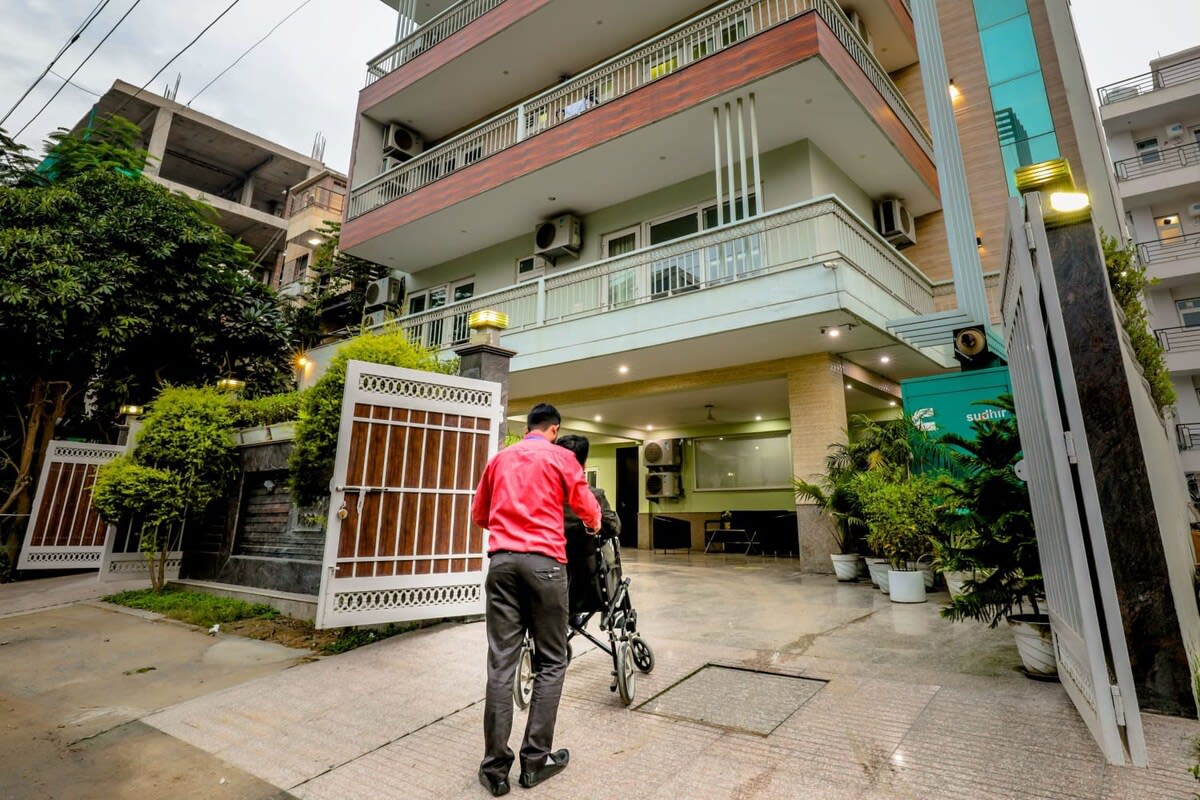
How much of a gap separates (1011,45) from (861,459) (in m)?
10.1

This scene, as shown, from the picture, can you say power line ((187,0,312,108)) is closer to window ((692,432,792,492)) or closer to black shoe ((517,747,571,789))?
black shoe ((517,747,571,789))

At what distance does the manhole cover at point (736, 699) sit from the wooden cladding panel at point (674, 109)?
24.7 ft

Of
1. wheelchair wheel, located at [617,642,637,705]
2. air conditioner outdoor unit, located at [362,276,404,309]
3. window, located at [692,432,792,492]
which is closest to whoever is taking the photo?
wheelchair wheel, located at [617,642,637,705]

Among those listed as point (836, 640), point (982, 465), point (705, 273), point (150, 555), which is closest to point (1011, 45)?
point (705, 273)

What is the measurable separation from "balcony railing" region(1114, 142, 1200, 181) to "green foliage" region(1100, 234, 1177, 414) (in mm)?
21067

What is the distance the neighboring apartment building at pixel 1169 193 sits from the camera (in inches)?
643

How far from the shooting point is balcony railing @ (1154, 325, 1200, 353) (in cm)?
1614

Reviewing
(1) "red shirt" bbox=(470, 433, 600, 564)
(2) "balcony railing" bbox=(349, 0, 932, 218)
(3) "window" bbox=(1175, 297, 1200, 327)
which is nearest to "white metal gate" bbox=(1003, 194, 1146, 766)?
(1) "red shirt" bbox=(470, 433, 600, 564)

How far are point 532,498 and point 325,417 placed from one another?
3.50 metres

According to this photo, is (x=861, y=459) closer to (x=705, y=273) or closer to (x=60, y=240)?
(x=705, y=273)

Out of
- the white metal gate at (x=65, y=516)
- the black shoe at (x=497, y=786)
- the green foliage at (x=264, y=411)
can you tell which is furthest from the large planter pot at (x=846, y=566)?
the white metal gate at (x=65, y=516)

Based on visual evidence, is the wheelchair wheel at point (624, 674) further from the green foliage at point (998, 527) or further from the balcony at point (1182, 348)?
the balcony at point (1182, 348)

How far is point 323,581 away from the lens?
4.16m

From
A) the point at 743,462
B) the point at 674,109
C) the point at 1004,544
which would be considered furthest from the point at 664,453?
the point at 1004,544
